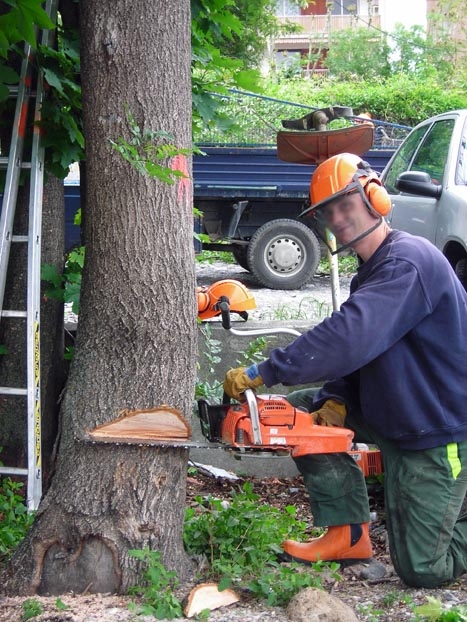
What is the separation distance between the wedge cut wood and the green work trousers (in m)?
0.70

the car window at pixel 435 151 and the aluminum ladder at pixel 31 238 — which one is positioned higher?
the car window at pixel 435 151

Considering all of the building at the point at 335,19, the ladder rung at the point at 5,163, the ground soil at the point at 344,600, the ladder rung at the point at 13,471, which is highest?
the building at the point at 335,19

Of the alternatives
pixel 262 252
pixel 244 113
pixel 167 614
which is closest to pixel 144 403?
pixel 167 614

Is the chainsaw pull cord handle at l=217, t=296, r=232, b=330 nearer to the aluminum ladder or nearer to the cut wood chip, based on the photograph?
the aluminum ladder

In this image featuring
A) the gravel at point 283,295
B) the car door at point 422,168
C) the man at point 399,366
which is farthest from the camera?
the gravel at point 283,295

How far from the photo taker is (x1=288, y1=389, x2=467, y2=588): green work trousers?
142 inches

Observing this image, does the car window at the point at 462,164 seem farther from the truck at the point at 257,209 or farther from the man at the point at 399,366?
the man at the point at 399,366

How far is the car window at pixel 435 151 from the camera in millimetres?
7420

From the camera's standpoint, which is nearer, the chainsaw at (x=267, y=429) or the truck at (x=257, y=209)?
the chainsaw at (x=267, y=429)

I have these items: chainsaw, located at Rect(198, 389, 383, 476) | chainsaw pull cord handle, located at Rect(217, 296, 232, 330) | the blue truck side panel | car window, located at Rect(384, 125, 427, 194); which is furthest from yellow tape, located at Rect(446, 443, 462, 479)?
the blue truck side panel

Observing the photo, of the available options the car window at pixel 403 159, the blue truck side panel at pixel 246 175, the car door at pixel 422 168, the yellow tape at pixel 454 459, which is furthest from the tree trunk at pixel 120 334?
the blue truck side panel at pixel 246 175

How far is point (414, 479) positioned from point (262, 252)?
6.98 metres

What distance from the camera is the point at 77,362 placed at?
344 cm

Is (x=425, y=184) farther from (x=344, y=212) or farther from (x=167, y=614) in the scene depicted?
(x=167, y=614)
